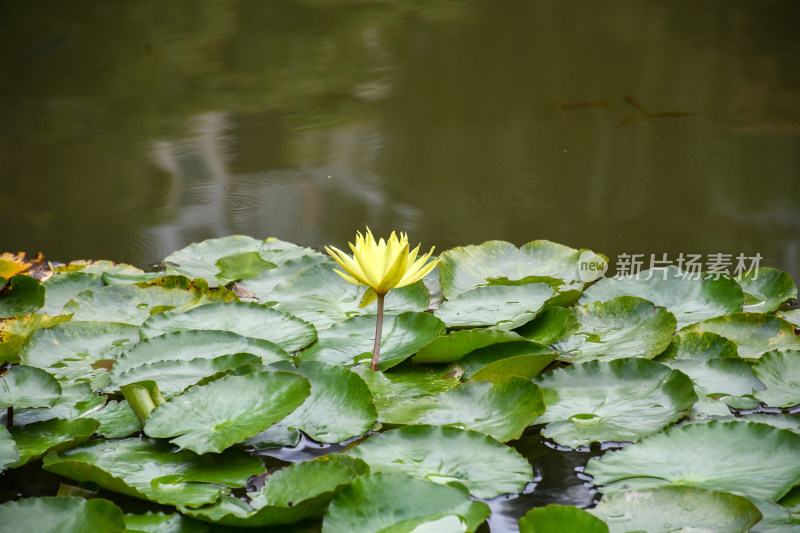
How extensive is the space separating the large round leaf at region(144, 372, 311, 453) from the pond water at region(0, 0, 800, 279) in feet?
3.45

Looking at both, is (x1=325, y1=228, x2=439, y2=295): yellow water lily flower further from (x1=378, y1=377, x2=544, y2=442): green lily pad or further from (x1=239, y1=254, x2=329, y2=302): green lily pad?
(x1=239, y1=254, x2=329, y2=302): green lily pad

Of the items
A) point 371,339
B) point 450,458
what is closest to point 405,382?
point 371,339

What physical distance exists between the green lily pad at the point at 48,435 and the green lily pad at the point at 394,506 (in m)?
0.42

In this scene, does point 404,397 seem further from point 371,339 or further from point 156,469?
point 156,469

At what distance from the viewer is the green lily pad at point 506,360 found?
116cm

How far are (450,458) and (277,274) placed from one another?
2.68 feet

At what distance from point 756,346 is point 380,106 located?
2366 millimetres

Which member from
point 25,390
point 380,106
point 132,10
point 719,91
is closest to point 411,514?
point 25,390

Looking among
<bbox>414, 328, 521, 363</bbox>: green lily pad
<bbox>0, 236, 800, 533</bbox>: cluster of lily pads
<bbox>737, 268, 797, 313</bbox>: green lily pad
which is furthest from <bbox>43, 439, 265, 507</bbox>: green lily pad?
<bbox>737, 268, 797, 313</bbox>: green lily pad

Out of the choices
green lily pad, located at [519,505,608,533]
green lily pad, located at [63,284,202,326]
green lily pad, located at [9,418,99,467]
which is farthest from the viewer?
green lily pad, located at [63,284,202,326]

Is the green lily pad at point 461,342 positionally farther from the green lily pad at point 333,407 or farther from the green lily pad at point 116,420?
the green lily pad at point 116,420

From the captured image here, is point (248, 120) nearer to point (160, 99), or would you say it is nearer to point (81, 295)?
point (160, 99)

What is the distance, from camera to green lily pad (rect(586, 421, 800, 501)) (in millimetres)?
920

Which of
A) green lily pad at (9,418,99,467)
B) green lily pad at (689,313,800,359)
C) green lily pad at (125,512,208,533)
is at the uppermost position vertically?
green lily pad at (689,313,800,359)
